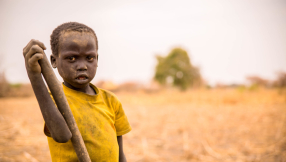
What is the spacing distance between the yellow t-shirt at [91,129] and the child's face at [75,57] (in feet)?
0.39

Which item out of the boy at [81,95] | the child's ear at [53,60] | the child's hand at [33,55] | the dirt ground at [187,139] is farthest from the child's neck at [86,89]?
the dirt ground at [187,139]

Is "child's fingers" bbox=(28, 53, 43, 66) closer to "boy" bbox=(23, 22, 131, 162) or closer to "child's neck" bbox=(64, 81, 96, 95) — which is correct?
"boy" bbox=(23, 22, 131, 162)

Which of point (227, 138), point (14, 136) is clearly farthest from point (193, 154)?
point (14, 136)

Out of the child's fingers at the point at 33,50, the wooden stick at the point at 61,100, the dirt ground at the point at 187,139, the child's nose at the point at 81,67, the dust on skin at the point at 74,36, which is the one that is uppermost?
the dust on skin at the point at 74,36

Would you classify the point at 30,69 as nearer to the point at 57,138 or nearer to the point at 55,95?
the point at 55,95

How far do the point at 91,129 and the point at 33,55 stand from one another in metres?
0.51

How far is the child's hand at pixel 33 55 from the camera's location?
0.78m

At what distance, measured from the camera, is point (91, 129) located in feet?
3.69

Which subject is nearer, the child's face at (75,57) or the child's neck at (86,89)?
the child's face at (75,57)

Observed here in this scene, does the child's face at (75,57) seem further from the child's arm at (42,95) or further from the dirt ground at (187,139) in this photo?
the dirt ground at (187,139)

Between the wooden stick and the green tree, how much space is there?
2676 cm

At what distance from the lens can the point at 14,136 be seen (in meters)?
4.18

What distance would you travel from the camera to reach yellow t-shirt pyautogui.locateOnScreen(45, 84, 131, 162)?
3.59 ft

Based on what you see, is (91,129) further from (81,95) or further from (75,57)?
(75,57)
